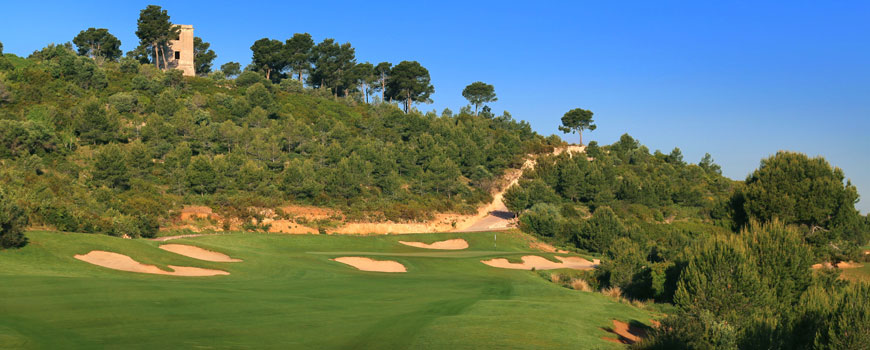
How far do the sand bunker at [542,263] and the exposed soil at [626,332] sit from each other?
80.7ft

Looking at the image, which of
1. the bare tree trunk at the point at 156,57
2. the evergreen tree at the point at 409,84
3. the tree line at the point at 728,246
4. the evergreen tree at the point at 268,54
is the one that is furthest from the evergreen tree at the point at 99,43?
the tree line at the point at 728,246

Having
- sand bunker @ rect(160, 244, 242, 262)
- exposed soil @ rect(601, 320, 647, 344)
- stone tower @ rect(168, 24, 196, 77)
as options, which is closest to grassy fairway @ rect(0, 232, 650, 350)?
exposed soil @ rect(601, 320, 647, 344)

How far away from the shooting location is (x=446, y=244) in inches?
2409

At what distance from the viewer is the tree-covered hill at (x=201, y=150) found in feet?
192

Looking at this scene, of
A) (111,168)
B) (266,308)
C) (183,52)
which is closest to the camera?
(266,308)

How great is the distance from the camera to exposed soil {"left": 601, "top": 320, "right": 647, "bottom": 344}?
20906 mm

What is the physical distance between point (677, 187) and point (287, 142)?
223 feet

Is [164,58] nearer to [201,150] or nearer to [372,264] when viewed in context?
[201,150]

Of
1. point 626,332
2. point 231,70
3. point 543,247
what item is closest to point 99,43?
point 231,70

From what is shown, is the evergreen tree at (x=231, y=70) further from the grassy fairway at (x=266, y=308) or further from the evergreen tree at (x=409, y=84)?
the grassy fairway at (x=266, y=308)

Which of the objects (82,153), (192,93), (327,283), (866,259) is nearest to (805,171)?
(866,259)

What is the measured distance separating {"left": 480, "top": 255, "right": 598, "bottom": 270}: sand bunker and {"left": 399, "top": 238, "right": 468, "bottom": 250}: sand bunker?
927 centimetres

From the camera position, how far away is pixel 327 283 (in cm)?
2911

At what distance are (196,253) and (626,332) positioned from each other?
26.9 metres
